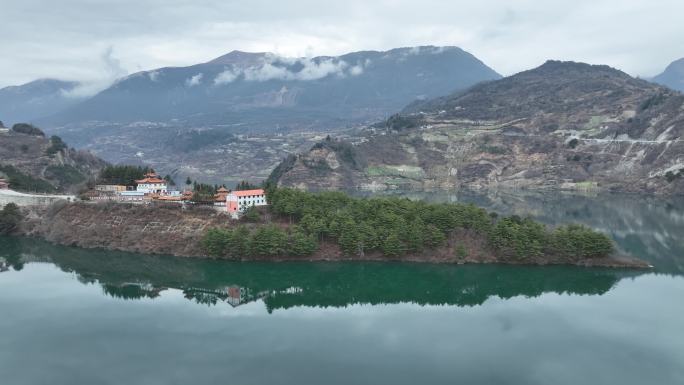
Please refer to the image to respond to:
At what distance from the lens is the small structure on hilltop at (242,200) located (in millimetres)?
43625

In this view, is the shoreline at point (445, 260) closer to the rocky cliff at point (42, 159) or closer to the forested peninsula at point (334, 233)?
the forested peninsula at point (334, 233)

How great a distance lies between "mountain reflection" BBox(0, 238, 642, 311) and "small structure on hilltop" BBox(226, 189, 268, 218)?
607 cm

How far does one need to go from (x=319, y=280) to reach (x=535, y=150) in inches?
3183

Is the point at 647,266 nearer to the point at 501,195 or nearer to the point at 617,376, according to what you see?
the point at 617,376

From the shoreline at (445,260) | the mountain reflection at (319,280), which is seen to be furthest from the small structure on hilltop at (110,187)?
the shoreline at (445,260)

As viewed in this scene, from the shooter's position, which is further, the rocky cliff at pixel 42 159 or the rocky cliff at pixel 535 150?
the rocky cliff at pixel 535 150

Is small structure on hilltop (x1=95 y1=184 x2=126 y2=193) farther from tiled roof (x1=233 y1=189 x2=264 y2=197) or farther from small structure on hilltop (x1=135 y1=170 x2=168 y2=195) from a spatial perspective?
tiled roof (x1=233 y1=189 x2=264 y2=197)

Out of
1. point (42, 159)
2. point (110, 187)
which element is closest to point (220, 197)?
point (110, 187)

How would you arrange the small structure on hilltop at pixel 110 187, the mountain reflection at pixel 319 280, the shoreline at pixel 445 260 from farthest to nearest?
the small structure on hilltop at pixel 110 187
the shoreline at pixel 445 260
the mountain reflection at pixel 319 280

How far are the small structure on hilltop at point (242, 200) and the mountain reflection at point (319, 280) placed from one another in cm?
607

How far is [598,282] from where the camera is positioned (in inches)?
1356

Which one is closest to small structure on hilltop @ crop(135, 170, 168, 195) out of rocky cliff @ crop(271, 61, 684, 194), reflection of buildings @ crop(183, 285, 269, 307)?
reflection of buildings @ crop(183, 285, 269, 307)

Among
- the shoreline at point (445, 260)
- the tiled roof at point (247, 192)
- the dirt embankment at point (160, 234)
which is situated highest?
the tiled roof at point (247, 192)

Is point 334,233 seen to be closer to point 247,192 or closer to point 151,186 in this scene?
point 247,192
